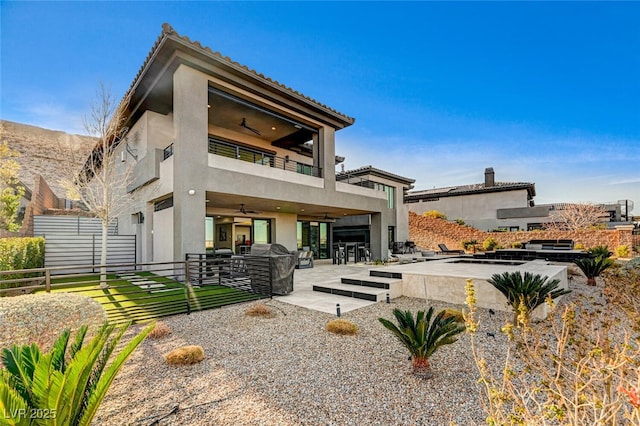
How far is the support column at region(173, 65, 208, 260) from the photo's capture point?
30.3 ft

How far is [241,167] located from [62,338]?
28.9 ft

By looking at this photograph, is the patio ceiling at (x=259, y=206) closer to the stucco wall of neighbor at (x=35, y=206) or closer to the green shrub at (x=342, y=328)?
the green shrub at (x=342, y=328)

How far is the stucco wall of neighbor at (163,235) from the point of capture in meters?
10.1

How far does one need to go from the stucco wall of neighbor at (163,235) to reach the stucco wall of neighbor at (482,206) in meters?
33.6

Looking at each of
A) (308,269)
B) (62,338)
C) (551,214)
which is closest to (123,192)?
(308,269)

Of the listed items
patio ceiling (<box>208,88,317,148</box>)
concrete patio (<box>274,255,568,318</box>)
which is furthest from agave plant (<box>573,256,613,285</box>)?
patio ceiling (<box>208,88,317,148</box>)

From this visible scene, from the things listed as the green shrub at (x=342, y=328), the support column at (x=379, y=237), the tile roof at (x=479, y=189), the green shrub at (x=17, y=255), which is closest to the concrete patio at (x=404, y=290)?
the green shrub at (x=342, y=328)

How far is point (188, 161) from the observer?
942 cm

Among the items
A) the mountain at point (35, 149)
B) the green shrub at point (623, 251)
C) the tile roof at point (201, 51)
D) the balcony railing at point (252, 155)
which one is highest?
the mountain at point (35, 149)

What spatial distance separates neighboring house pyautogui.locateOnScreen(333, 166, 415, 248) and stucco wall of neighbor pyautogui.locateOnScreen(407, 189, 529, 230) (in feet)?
40.7

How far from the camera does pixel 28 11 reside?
974 centimetres

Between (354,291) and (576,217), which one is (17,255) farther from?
(576,217)

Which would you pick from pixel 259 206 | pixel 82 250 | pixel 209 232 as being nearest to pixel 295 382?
pixel 259 206

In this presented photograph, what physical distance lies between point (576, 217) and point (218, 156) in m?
37.4
